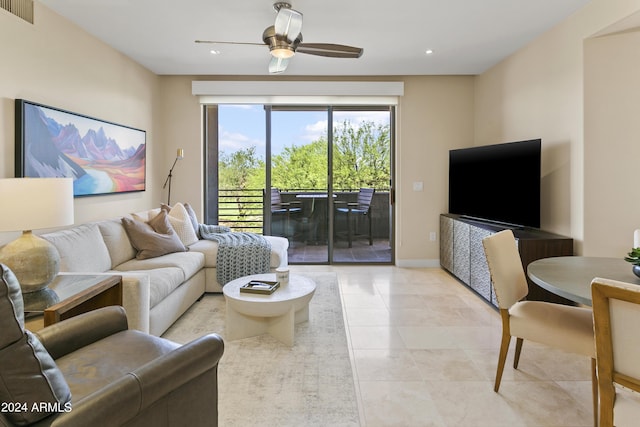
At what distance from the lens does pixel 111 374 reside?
1.38 m

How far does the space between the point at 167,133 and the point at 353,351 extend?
400 centimetres

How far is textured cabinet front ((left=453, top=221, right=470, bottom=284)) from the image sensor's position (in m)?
4.16

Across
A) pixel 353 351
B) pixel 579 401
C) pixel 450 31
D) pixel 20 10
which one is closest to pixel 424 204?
pixel 450 31

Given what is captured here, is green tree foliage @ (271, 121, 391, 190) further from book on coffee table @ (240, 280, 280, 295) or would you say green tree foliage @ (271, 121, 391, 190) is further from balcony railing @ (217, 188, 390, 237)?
book on coffee table @ (240, 280, 280, 295)

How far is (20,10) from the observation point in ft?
8.77

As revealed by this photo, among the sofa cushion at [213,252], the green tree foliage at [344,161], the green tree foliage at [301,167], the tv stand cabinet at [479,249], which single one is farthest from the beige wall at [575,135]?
the sofa cushion at [213,252]

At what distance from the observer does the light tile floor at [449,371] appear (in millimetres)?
1895

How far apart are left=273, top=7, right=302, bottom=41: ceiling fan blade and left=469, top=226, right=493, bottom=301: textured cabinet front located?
8.27 ft

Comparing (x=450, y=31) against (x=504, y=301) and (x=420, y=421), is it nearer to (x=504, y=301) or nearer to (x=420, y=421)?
(x=504, y=301)

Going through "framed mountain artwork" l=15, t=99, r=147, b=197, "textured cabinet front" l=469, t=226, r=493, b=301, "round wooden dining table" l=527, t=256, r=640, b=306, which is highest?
"framed mountain artwork" l=15, t=99, r=147, b=197

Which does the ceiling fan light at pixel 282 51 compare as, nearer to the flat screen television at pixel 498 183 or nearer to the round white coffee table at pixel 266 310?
the round white coffee table at pixel 266 310

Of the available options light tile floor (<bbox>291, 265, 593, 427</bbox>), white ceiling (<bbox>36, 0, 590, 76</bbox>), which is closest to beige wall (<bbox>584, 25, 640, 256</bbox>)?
white ceiling (<bbox>36, 0, 590, 76</bbox>)

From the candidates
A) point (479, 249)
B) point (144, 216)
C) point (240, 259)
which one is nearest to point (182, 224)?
point (144, 216)

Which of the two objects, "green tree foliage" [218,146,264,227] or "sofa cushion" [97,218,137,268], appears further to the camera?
"green tree foliage" [218,146,264,227]
